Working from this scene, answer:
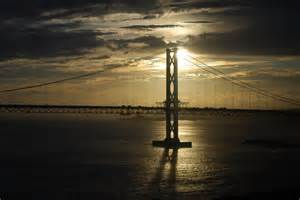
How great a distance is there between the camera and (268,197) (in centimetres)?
4038

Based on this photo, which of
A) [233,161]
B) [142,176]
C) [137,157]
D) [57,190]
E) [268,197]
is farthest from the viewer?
[137,157]

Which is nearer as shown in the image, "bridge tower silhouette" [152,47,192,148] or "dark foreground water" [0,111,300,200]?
"dark foreground water" [0,111,300,200]

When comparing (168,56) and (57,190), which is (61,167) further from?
(168,56)

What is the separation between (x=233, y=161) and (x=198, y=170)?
12336 millimetres

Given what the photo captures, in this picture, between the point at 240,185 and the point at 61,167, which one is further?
the point at 61,167

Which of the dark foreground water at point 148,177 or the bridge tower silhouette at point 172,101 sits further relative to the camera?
the bridge tower silhouette at point 172,101

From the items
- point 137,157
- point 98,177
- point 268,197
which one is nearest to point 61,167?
point 98,177

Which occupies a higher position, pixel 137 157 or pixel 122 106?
pixel 122 106

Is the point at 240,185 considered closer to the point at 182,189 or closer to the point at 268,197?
the point at 182,189

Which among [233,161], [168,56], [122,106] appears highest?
[168,56]

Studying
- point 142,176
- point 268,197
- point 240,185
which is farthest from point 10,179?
point 268,197

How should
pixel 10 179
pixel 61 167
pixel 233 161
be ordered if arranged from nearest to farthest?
pixel 10 179, pixel 61 167, pixel 233 161

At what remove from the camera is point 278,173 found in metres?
60.5

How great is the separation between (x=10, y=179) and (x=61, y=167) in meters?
12.2
